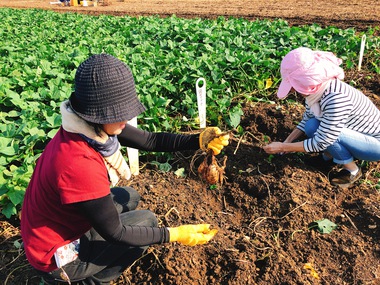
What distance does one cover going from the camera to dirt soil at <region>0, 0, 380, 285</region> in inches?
81.0

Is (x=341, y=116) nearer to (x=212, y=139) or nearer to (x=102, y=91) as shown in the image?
(x=212, y=139)

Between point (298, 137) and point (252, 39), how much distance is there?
96.7 inches

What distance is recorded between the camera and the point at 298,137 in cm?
303

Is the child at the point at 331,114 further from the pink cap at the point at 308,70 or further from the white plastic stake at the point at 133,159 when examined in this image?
the white plastic stake at the point at 133,159

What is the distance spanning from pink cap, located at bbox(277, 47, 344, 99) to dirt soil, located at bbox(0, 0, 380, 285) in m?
0.71

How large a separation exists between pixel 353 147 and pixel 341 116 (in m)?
0.32

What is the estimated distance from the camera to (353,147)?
103 inches

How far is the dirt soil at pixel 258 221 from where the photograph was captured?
2057mm

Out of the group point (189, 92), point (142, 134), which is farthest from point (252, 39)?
point (142, 134)

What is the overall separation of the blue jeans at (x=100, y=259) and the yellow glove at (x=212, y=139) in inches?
21.2

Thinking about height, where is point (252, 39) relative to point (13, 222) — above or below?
above

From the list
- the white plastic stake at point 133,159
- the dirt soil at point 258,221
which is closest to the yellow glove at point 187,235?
the dirt soil at point 258,221

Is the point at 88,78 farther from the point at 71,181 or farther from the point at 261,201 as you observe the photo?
the point at 261,201

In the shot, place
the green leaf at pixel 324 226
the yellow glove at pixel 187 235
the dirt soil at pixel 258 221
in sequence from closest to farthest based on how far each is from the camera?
the yellow glove at pixel 187 235 → the dirt soil at pixel 258 221 → the green leaf at pixel 324 226
